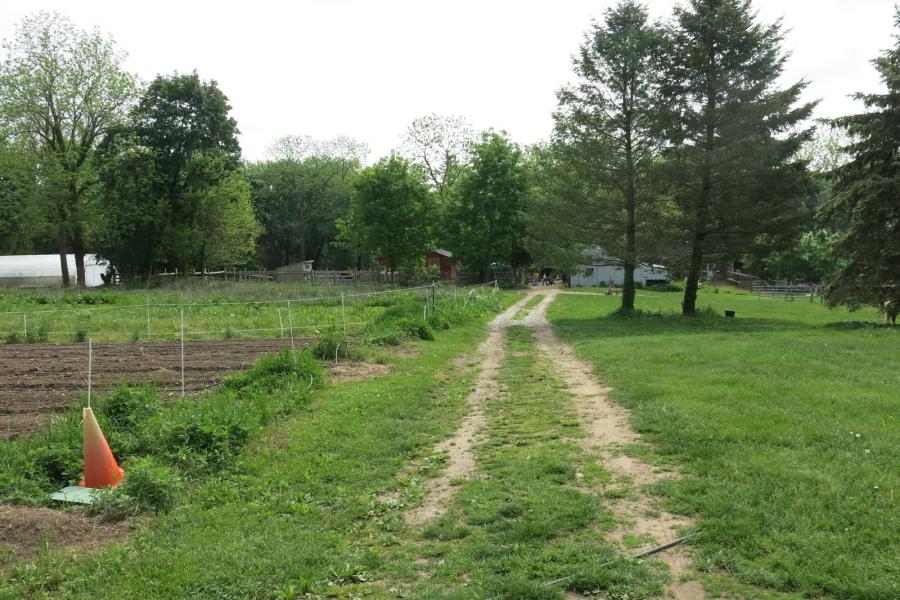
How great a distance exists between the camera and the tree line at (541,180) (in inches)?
855

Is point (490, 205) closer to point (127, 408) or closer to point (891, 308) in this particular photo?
point (891, 308)

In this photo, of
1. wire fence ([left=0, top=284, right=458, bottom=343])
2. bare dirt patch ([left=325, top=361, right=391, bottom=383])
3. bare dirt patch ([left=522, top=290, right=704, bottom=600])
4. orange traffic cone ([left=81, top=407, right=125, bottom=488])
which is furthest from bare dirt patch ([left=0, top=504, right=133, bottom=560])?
wire fence ([left=0, top=284, right=458, bottom=343])

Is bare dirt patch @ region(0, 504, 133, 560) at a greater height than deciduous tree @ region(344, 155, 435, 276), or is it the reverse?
deciduous tree @ region(344, 155, 435, 276)

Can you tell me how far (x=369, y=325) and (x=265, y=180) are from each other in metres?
60.4

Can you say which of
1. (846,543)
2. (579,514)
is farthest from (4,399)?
(846,543)

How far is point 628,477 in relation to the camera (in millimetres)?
5914

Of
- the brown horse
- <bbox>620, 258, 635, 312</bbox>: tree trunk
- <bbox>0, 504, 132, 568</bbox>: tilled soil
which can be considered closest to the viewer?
<bbox>0, 504, 132, 568</bbox>: tilled soil

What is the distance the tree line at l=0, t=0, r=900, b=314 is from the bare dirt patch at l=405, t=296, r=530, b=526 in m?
13.4

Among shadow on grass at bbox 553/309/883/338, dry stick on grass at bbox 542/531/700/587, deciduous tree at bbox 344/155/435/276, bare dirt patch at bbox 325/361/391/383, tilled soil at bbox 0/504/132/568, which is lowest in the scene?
tilled soil at bbox 0/504/132/568

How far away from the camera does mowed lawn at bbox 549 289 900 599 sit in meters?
4.06

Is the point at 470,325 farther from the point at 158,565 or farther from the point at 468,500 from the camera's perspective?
the point at 158,565

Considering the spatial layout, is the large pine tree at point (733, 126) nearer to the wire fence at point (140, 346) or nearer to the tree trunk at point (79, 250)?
the wire fence at point (140, 346)

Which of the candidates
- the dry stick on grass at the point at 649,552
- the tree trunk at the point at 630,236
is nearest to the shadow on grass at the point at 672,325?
the tree trunk at the point at 630,236

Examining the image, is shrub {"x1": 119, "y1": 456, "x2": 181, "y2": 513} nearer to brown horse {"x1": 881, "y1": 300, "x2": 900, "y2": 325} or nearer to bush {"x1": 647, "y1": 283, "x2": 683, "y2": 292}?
brown horse {"x1": 881, "y1": 300, "x2": 900, "y2": 325}
